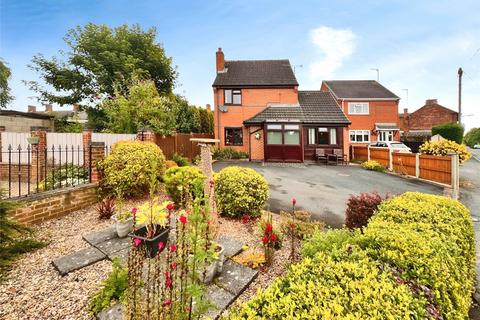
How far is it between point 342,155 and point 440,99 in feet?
96.3

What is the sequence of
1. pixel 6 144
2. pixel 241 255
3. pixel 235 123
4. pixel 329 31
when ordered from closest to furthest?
pixel 241 255, pixel 6 144, pixel 329 31, pixel 235 123

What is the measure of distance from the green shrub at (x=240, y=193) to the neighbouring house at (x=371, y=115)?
2293 cm

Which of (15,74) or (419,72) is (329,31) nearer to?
(419,72)

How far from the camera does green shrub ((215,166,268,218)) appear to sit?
16.7 feet

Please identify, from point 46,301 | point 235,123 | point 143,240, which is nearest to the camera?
point 46,301

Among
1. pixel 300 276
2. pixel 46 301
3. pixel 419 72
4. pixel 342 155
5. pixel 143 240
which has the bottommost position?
pixel 46 301

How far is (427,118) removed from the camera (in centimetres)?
3272

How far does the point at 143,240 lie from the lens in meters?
3.09

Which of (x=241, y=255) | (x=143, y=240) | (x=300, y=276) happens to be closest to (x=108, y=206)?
(x=143, y=240)

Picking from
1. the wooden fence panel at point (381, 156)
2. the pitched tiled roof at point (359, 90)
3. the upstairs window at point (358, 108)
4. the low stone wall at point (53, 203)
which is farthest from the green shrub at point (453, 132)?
the low stone wall at point (53, 203)

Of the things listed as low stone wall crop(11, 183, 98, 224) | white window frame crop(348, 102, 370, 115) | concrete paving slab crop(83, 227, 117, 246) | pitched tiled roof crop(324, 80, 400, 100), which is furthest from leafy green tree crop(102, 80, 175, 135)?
white window frame crop(348, 102, 370, 115)

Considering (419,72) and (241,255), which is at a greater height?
(419,72)

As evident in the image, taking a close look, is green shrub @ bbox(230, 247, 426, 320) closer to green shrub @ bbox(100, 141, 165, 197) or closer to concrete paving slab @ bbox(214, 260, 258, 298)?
concrete paving slab @ bbox(214, 260, 258, 298)

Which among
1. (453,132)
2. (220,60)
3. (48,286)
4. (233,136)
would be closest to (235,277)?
(48,286)
